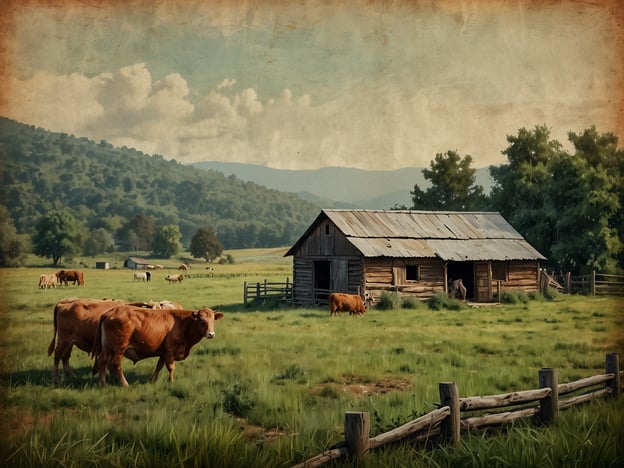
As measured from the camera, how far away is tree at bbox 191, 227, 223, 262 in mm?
54319

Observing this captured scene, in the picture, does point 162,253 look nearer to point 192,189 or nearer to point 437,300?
point 192,189

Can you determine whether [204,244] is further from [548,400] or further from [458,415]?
[458,415]

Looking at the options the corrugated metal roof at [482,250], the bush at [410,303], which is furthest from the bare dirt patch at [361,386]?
the corrugated metal roof at [482,250]

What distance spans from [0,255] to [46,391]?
257cm

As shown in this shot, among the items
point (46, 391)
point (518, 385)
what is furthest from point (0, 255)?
point (518, 385)

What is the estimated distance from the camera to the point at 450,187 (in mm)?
45000

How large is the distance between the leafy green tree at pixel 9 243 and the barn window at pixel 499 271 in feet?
75.1

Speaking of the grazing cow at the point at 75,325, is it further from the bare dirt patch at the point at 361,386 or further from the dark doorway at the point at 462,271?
the dark doorway at the point at 462,271

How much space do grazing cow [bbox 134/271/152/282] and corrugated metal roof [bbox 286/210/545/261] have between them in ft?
47.8

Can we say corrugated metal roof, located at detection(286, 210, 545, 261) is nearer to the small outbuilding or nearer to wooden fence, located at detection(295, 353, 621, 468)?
the small outbuilding

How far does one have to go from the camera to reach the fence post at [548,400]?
29.2ft

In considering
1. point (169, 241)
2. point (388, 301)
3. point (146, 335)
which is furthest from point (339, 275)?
point (169, 241)

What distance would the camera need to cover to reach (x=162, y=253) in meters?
48.6

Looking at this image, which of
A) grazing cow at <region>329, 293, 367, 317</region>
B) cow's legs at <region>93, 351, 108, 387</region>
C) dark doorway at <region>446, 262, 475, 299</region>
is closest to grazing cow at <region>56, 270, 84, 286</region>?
grazing cow at <region>329, 293, 367, 317</region>
